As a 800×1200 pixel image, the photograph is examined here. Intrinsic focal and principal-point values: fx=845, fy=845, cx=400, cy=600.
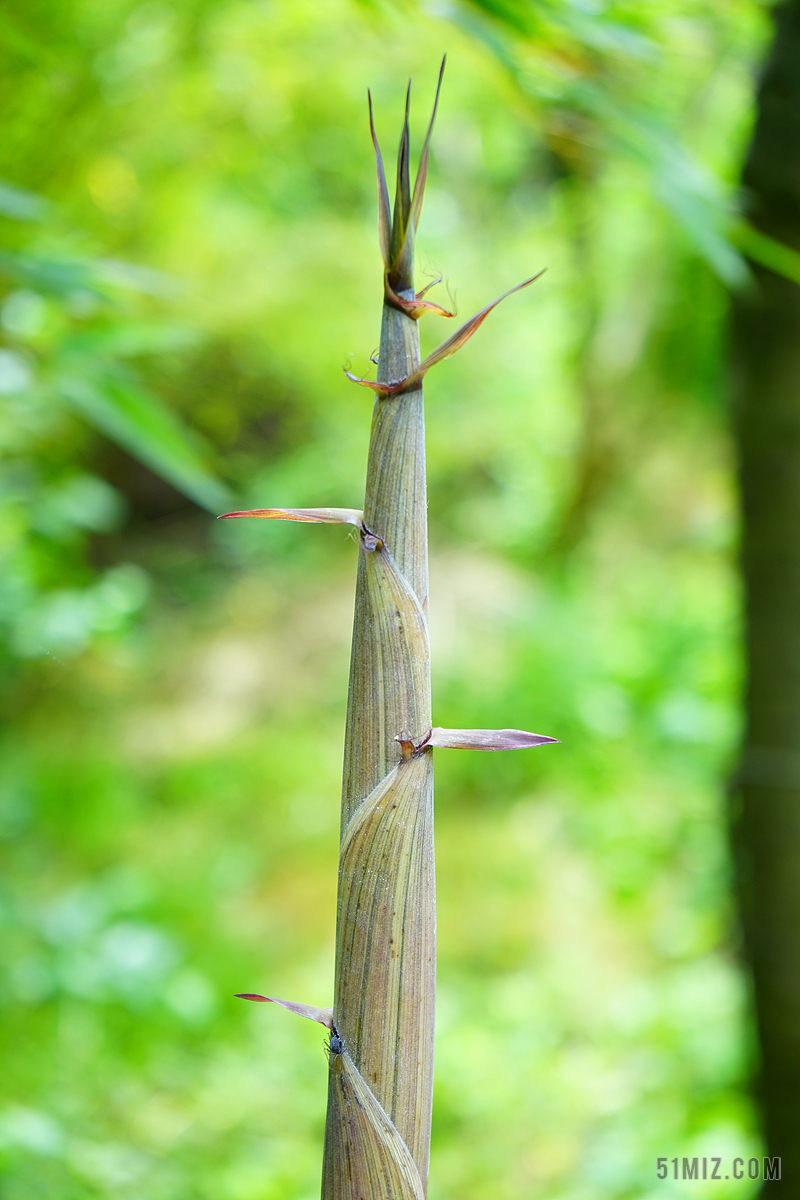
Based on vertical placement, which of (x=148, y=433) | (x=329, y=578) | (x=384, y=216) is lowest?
(x=384, y=216)

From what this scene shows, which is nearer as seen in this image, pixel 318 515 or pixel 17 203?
pixel 318 515

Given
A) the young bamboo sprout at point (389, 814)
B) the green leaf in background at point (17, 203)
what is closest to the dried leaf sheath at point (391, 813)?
the young bamboo sprout at point (389, 814)

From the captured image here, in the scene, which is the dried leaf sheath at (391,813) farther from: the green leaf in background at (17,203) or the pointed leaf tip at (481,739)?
the green leaf in background at (17,203)

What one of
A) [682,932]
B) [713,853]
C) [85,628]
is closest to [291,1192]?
[85,628]

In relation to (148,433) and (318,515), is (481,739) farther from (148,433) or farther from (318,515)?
(148,433)

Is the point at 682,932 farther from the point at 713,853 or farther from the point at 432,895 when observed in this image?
the point at 432,895

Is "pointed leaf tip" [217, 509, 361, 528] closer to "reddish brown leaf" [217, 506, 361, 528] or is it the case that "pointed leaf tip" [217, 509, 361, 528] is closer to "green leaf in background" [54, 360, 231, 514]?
"reddish brown leaf" [217, 506, 361, 528]

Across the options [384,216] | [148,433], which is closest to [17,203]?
[148,433]
